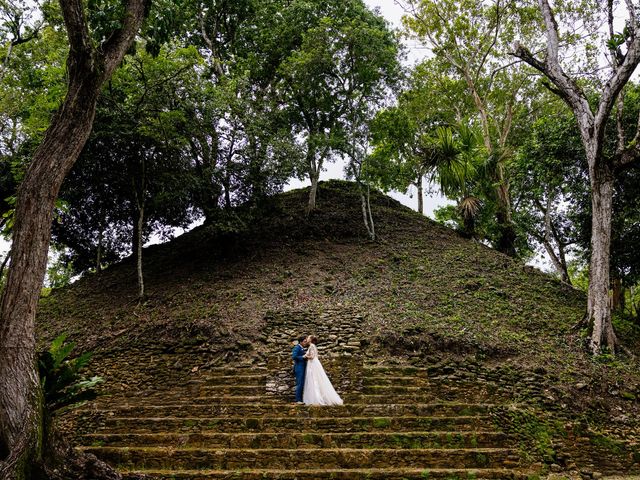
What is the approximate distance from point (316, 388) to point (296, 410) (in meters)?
0.64

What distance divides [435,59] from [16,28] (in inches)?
603

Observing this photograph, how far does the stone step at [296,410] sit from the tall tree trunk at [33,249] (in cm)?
300

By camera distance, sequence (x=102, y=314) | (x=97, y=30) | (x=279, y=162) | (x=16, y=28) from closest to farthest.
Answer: (x=97, y=30) → (x=16, y=28) → (x=102, y=314) → (x=279, y=162)

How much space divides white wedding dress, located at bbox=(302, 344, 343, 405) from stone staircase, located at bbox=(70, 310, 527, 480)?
30 cm

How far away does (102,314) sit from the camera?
12719 mm

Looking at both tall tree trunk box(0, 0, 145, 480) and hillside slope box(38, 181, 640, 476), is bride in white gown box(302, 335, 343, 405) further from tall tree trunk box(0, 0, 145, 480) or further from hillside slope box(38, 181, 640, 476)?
tall tree trunk box(0, 0, 145, 480)

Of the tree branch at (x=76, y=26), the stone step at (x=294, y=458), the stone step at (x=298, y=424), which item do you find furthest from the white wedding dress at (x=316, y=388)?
the tree branch at (x=76, y=26)

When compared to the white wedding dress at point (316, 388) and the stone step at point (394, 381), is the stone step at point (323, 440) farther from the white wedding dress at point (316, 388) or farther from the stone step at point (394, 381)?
the stone step at point (394, 381)

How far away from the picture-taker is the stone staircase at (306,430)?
593 centimetres

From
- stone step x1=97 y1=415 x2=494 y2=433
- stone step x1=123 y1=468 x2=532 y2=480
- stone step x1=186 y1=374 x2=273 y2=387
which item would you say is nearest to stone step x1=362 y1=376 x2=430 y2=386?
stone step x1=97 y1=415 x2=494 y2=433

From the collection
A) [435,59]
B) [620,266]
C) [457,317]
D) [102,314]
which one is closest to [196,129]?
[102,314]

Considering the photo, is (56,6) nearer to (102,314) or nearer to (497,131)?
(102,314)

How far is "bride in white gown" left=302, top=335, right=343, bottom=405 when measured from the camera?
780cm

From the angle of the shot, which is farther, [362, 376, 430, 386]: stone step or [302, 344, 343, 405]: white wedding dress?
[362, 376, 430, 386]: stone step
